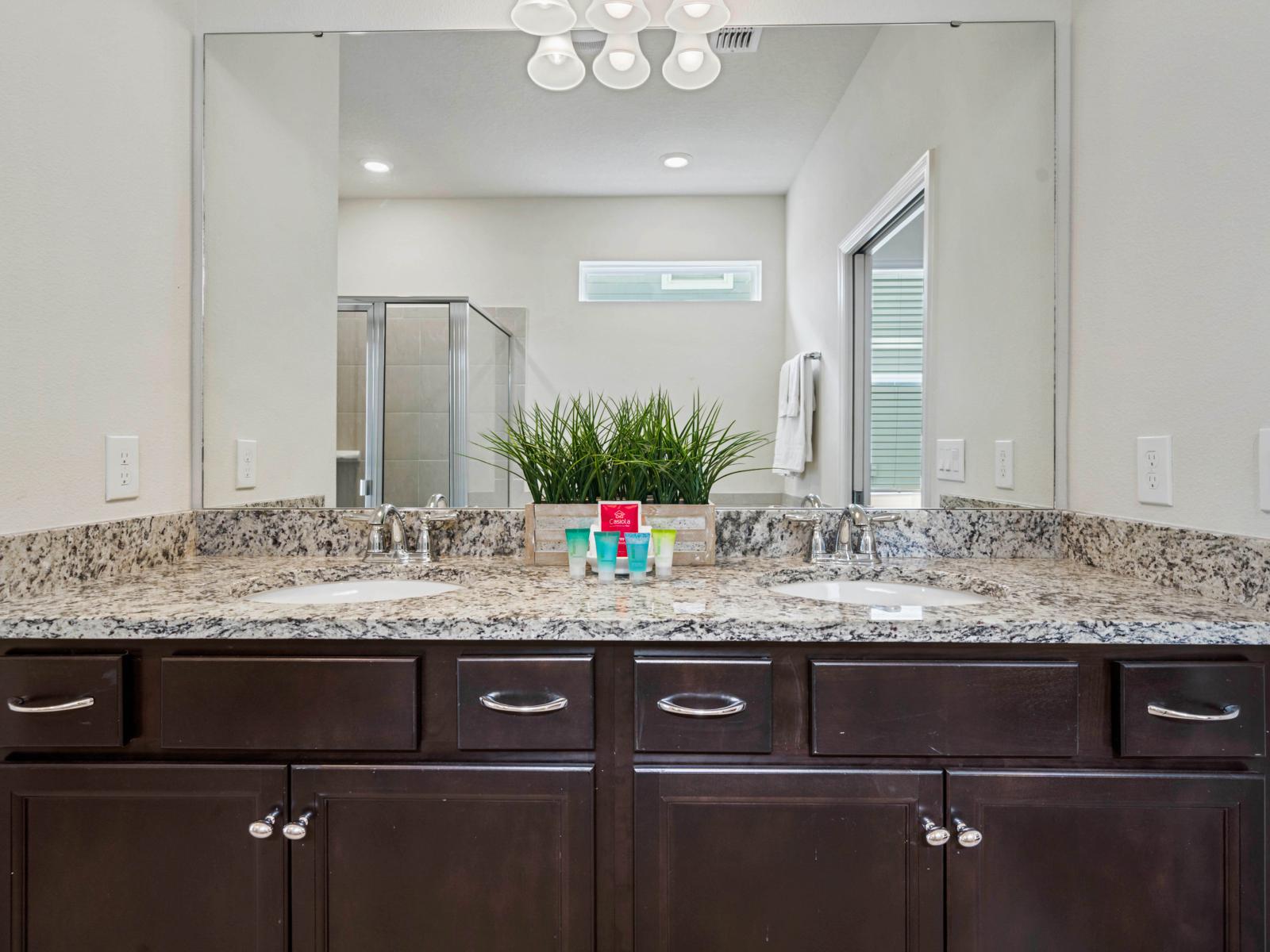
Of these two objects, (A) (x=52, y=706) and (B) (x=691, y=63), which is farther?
(B) (x=691, y=63)

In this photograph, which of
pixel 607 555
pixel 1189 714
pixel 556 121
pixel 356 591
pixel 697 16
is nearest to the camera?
pixel 1189 714

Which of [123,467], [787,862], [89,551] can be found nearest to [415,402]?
[123,467]

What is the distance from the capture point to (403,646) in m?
1.03

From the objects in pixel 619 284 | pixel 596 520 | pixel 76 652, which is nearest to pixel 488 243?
pixel 619 284

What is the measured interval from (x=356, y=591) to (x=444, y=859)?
0.62 m

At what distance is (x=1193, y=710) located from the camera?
3.20 feet

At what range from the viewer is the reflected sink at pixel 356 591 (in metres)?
1.40

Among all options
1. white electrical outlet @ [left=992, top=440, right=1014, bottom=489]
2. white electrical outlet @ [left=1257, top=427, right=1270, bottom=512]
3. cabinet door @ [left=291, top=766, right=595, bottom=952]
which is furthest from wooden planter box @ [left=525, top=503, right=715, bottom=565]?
white electrical outlet @ [left=1257, top=427, right=1270, bottom=512]

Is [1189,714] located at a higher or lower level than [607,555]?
lower

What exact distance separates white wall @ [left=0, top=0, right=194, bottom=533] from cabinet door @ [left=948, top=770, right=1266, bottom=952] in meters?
1.54

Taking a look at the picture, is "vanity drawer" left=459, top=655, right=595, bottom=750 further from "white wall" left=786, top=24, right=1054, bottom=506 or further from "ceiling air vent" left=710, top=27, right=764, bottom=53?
"ceiling air vent" left=710, top=27, right=764, bottom=53

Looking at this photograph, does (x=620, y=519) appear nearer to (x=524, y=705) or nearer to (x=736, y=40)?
(x=524, y=705)

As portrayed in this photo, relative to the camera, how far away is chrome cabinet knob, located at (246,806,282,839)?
3.27 ft

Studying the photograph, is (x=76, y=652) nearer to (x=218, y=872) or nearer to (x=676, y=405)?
(x=218, y=872)
